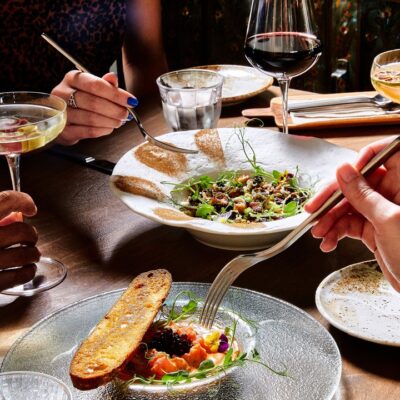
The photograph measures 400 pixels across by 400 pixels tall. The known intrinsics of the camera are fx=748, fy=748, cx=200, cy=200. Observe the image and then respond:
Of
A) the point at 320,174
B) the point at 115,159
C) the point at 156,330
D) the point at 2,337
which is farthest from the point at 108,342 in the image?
the point at 115,159

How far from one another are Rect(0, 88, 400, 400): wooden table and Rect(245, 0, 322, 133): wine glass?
16.6 inches

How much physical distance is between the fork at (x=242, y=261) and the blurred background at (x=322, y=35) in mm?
2203

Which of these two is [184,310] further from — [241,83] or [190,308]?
[241,83]

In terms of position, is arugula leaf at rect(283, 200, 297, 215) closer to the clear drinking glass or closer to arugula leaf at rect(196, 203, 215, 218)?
arugula leaf at rect(196, 203, 215, 218)

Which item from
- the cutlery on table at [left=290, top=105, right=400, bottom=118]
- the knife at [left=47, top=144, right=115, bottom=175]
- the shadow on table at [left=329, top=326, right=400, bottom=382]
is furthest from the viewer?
the cutlery on table at [left=290, top=105, right=400, bottom=118]

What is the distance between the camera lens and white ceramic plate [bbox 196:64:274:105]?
6.49 feet

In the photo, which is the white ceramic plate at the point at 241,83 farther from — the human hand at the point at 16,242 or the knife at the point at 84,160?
the human hand at the point at 16,242

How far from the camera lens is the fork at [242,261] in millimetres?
1015

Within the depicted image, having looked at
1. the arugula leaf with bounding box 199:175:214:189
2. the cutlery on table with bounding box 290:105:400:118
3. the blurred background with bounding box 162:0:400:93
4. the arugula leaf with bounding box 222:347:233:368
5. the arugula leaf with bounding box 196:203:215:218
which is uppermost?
the arugula leaf with bounding box 222:347:233:368

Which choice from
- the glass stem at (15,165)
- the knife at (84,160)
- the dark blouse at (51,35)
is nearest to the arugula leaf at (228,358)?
the glass stem at (15,165)

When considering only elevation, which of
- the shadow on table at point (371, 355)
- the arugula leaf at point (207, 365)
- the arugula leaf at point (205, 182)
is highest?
the arugula leaf at point (207, 365)

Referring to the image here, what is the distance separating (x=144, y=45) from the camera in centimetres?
249

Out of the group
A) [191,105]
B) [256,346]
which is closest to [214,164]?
[191,105]

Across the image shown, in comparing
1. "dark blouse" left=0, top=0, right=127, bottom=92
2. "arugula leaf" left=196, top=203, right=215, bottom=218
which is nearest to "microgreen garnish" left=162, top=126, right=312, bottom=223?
"arugula leaf" left=196, top=203, right=215, bottom=218
